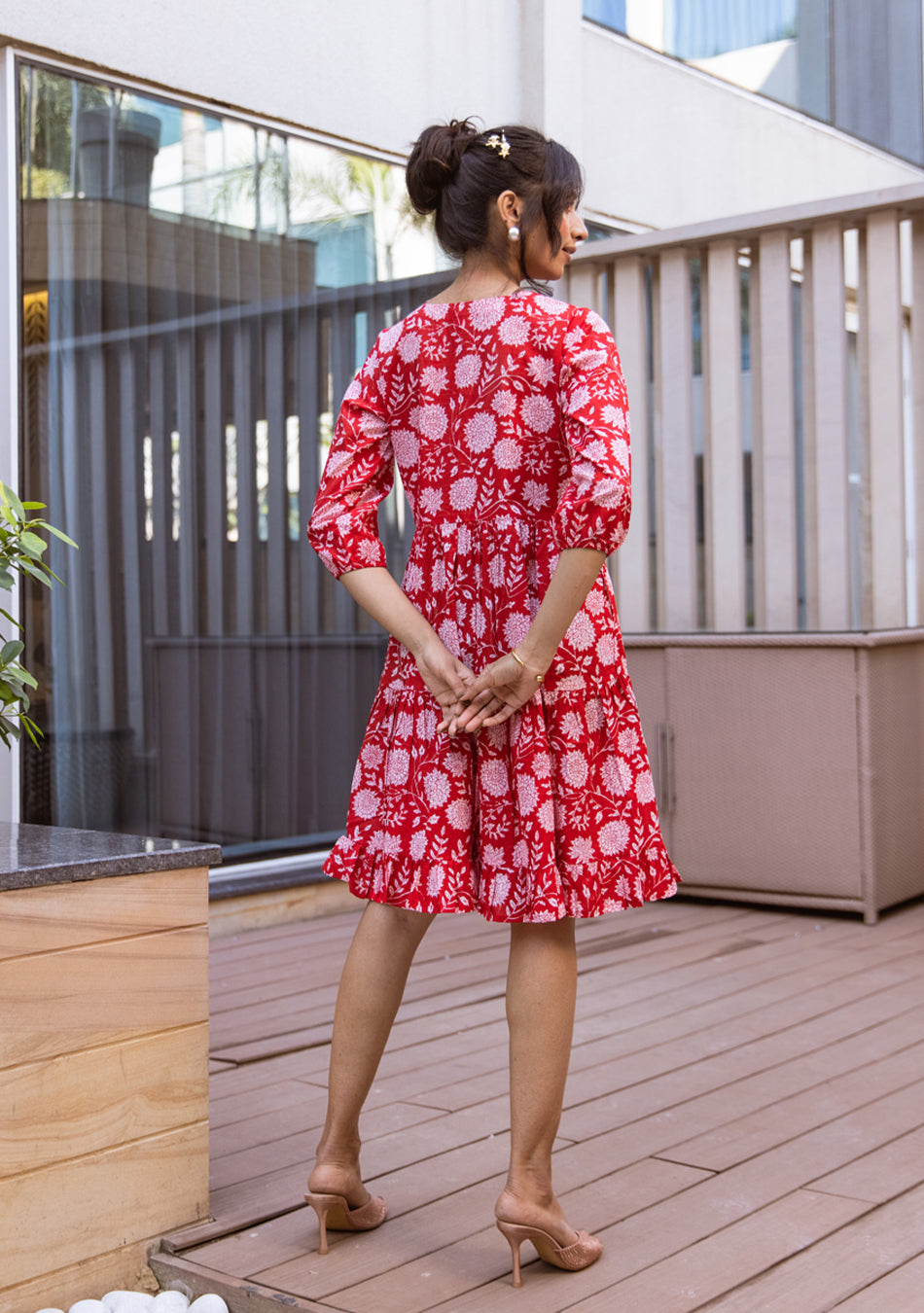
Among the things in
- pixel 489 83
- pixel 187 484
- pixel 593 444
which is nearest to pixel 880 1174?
pixel 593 444

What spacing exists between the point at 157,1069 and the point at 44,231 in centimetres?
219

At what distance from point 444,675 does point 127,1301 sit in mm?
839

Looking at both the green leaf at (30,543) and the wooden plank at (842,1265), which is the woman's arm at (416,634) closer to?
the green leaf at (30,543)

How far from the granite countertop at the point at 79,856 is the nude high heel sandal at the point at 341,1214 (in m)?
0.45

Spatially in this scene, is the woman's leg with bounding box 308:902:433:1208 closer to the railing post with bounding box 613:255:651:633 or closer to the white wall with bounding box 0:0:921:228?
the white wall with bounding box 0:0:921:228

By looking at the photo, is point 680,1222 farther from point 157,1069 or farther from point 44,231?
point 44,231

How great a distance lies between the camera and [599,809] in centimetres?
172

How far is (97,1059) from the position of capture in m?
1.78

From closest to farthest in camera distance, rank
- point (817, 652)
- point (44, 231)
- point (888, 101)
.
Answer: point (44, 231) < point (817, 652) < point (888, 101)

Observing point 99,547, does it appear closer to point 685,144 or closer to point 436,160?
point 436,160

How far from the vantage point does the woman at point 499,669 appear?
168cm

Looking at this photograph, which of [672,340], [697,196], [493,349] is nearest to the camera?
[493,349]

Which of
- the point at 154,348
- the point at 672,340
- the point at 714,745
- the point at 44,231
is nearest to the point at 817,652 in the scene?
the point at 714,745

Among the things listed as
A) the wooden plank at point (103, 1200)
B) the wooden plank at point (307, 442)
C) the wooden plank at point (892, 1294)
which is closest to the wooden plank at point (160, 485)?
the wooden plank at point (307, 442)
